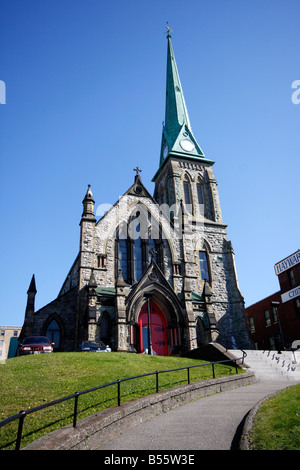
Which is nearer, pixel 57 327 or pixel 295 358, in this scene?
pixel 295 358

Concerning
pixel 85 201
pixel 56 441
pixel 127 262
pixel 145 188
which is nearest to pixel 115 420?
pixel 56 441

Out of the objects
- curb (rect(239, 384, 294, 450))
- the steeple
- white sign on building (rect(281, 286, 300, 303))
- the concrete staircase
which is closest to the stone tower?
white sign on building (rect(281, 286, 300, 303))

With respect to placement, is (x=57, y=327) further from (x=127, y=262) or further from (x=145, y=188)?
(x=145, y=188)

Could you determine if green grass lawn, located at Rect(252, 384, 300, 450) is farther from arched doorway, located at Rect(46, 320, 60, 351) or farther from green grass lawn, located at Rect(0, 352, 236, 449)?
arched doorway, located at Rect(46, 320, 60, 351)

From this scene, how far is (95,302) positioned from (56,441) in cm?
1749

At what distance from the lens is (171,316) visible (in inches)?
1003

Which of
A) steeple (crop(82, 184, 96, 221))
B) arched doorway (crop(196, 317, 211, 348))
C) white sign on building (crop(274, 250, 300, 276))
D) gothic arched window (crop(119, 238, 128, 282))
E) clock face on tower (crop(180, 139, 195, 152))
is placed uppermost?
clock face on tower (crop(180, 139, 195, 152))

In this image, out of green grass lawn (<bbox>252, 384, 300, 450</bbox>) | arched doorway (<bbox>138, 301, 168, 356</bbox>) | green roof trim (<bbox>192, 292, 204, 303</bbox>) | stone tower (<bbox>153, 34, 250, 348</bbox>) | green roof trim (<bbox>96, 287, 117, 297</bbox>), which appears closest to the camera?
green grass lawn (<bbox>252, 384, 300, 450</bbox>)

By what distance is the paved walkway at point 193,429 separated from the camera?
262 inches

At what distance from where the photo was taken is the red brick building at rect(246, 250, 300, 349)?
31.5 meters

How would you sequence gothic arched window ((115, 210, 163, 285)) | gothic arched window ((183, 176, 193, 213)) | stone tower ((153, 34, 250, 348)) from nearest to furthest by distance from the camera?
1. gothic arched window ((115, 210, 163, 285))
2. stone tower ((153, 34, 250, 348))
3. gothic arched window ((183, 176, 193, 213))

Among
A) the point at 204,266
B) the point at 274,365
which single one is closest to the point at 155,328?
the point at 204,266

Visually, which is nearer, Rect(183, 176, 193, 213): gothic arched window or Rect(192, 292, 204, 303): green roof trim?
Rect(192, 292, 204, 303): green roof trim

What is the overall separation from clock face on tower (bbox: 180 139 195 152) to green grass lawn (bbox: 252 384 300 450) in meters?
33.1
